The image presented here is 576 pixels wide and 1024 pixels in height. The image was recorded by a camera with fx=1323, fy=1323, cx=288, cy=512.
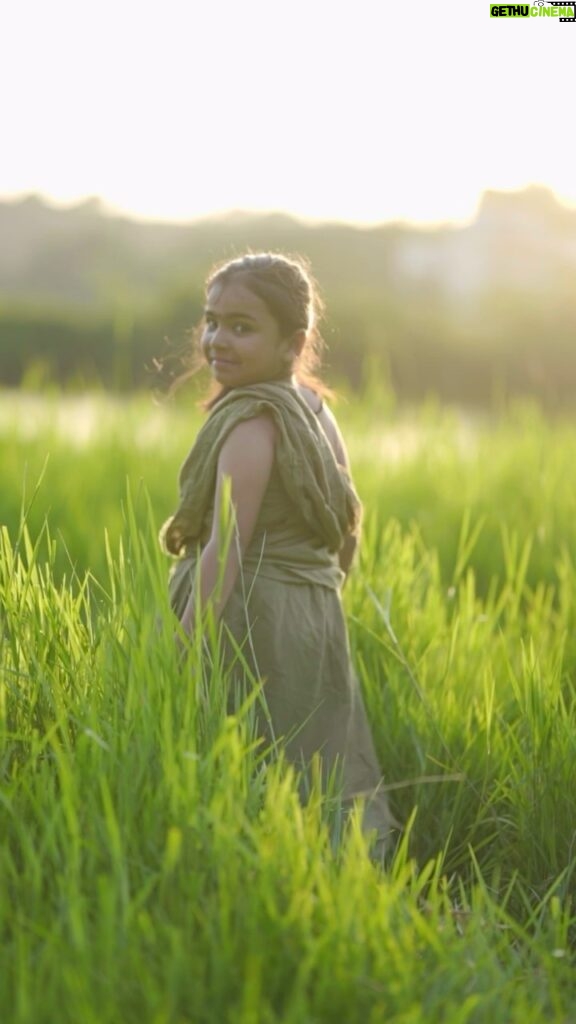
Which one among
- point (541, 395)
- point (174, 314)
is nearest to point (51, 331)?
point (174, 314)

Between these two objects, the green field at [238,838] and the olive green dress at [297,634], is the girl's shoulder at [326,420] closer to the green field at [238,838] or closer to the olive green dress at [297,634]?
the olive green dress at [297,634]

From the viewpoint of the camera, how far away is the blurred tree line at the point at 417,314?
16312mm

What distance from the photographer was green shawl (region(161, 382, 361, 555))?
2.37 meters

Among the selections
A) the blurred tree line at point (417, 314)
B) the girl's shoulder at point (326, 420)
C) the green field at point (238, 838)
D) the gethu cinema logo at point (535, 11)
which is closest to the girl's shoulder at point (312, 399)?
the girl's shoulder at point (326, 420)

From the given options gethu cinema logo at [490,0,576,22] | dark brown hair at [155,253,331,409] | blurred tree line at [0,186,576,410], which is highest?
gethu cinema logo at [490,0,576,22]

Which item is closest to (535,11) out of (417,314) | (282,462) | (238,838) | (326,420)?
(326,420)

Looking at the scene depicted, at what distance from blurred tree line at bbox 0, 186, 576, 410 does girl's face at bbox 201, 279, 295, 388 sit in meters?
4.98

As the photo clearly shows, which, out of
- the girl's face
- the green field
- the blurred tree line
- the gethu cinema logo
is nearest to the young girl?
the girl's face

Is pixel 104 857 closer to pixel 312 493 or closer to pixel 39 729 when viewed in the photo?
pixel 39 729

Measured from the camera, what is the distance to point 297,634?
A: 2471mm

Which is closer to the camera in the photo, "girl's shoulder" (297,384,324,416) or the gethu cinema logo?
"girl's shoulder" (297,384,324,416)

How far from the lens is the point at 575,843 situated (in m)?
2.34

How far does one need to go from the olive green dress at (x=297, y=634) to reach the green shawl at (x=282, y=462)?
2 centimetres

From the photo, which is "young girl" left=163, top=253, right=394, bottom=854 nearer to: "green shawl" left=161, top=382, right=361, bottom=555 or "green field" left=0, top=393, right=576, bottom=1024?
"green shawl" left=161, top=382, right=361, bottom=555
